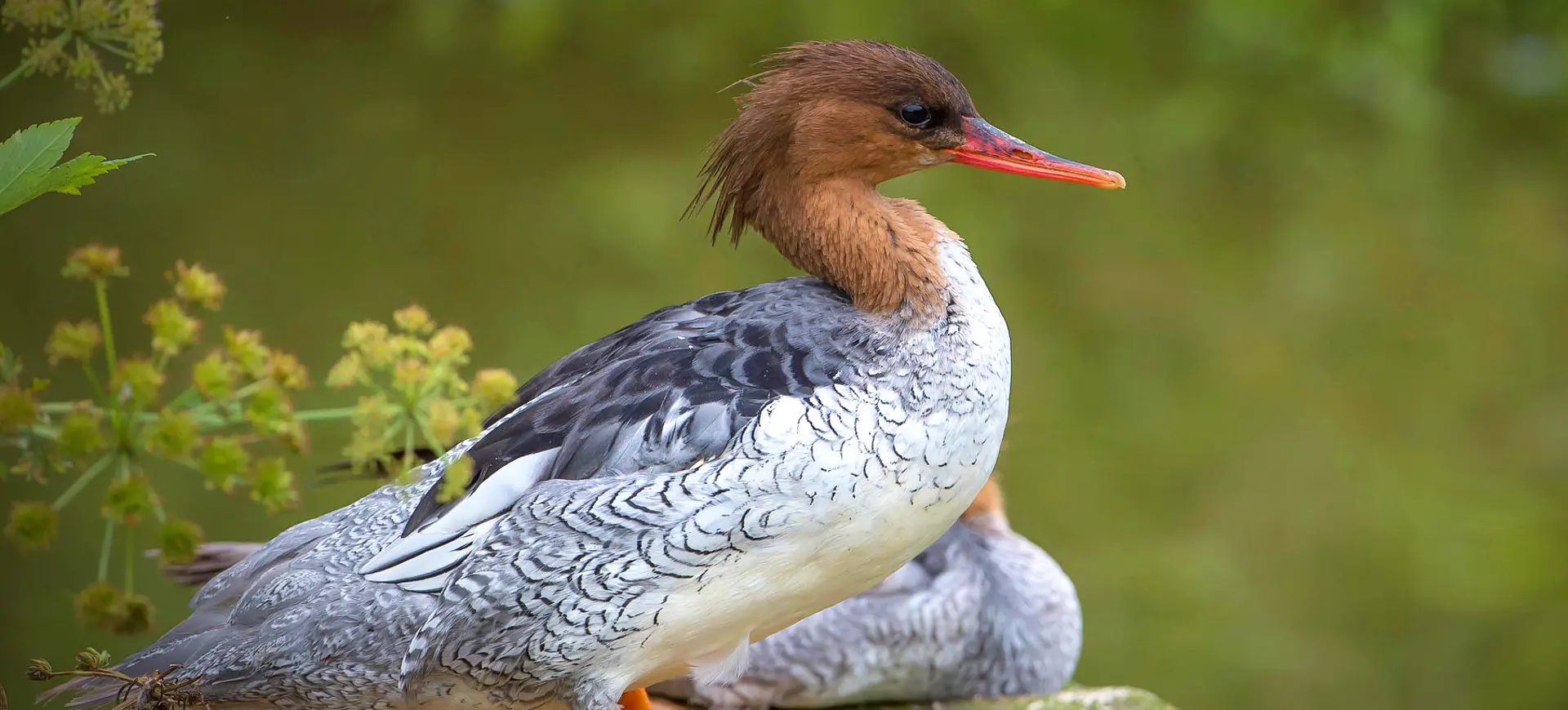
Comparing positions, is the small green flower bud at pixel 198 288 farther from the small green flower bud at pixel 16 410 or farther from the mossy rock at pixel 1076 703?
the mossy rock at pixel 1076 703

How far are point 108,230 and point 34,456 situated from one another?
10.3ft

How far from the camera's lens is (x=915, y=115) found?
1825 millimetres

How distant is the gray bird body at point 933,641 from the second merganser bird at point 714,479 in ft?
2.08

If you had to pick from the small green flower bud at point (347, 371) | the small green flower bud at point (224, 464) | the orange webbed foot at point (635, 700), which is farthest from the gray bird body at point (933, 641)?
the small green flower bud at point (224, 464)

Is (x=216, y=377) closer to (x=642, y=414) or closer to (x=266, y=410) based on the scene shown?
(x=266, y=410)

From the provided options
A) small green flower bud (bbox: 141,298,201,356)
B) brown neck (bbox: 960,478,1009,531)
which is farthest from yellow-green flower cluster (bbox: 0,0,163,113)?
brown neck (bbox: 960,478,1009,531)

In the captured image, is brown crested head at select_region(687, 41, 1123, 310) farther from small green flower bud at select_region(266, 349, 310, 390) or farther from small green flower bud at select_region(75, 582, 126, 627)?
small green flower bud at select_region(75, 582, 126, 627)

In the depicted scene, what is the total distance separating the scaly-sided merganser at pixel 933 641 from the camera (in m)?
2.51

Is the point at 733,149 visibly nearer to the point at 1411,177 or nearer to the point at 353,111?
the point at 353,111

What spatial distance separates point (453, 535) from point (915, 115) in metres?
0.82

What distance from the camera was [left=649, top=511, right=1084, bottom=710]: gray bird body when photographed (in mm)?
2506

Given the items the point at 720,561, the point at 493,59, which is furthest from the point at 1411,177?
the point at 720,561

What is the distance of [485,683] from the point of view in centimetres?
171

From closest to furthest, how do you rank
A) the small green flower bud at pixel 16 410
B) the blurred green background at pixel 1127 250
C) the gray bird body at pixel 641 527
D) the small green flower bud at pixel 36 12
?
the small green flower bud at pixel 16 410 < the small green flower bud at pixel 36 12 < the gray bird body at pixel 641 527 < the blurred green background at pixel 1127 250
